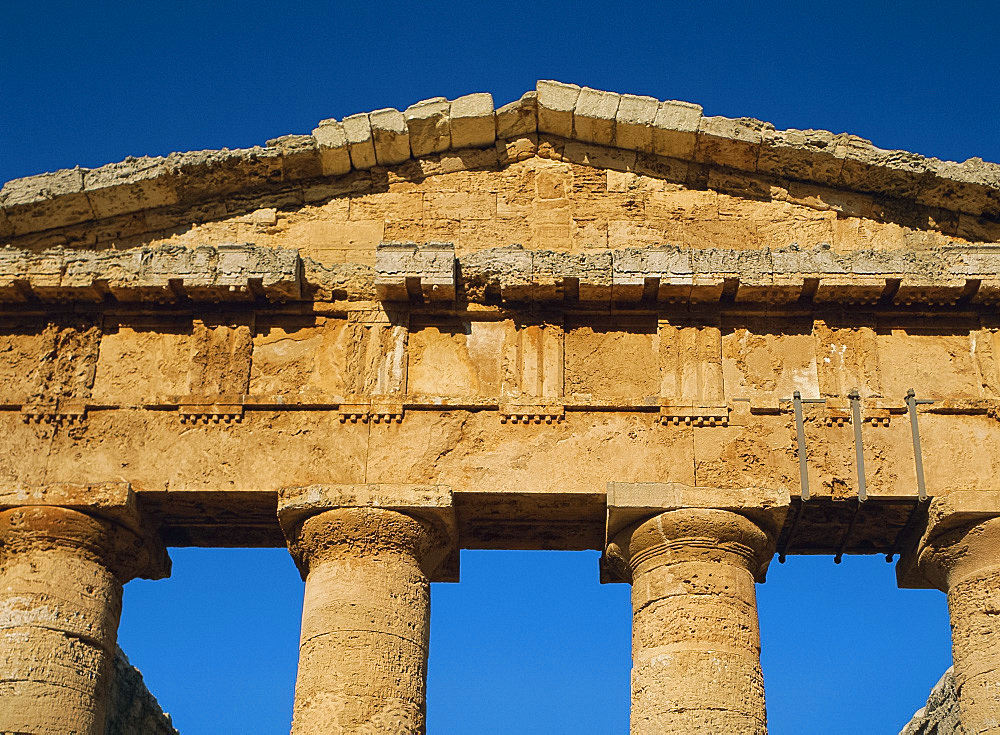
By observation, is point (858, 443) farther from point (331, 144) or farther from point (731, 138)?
point (331, 144)

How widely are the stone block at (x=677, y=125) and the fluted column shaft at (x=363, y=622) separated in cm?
462

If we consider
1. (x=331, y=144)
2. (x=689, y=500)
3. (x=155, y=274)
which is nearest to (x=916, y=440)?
(x=689, y=500)

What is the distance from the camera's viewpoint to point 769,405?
46.7ft

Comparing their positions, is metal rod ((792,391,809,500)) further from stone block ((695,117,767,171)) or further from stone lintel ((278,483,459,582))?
stone lintel ((278,483,459,582))

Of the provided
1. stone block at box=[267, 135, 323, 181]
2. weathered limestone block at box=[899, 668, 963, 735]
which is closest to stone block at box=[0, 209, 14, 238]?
stone block at box=[267, 135, 323, 181]

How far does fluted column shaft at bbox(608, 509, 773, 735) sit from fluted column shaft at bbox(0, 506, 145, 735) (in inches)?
175

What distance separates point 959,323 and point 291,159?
6.59 m

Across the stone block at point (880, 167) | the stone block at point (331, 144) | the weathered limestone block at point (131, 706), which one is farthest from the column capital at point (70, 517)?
the stone block at point (880, 167)

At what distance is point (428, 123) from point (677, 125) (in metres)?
2.44

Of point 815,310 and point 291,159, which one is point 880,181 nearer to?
point 815,310

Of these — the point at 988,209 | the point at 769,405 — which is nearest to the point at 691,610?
the point at 769,405

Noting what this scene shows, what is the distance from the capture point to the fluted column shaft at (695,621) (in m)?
12.6

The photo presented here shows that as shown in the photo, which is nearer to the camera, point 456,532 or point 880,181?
point 456,532

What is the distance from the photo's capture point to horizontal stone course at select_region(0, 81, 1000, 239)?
15.3 metres
